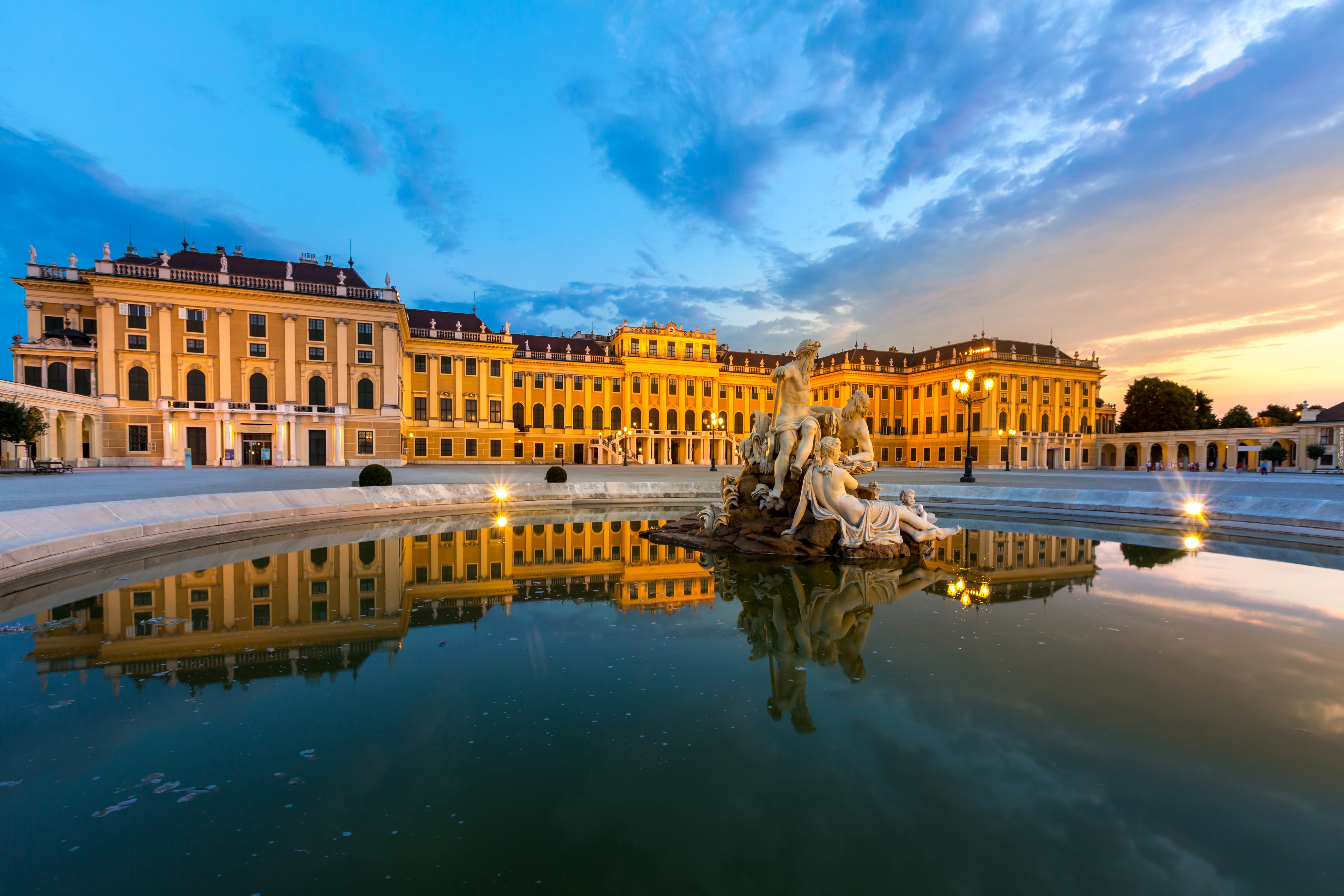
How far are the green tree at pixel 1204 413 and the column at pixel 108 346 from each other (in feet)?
364

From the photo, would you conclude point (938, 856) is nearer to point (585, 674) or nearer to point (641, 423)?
point (585, 674)

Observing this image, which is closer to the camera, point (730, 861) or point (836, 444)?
point (730, 861)

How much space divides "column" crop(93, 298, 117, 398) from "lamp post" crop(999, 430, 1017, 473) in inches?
2738

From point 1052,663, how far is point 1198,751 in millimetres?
1472

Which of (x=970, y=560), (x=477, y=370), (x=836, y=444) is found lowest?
(x=970, y=560)

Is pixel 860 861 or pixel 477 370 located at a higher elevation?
pixel 477 370

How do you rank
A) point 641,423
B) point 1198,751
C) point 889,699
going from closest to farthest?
point 1198,751 < point 889,699 < point 641,423

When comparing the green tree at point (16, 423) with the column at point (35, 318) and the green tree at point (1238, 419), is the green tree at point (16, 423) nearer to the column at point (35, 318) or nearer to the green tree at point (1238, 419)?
the column at point (35, 318)

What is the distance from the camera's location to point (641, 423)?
6512 cm

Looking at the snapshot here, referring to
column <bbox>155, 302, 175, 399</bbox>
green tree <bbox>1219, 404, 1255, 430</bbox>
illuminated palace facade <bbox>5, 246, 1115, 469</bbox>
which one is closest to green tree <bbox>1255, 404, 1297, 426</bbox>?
green tree <bbox>1219, 404, 1255, 430</bbox>

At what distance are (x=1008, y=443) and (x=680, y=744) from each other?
65.6 meters

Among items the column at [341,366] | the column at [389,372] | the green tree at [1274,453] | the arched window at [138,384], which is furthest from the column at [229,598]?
the green tree at [1274,453]

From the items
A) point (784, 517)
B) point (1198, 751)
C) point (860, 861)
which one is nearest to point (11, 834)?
point (860, 861)

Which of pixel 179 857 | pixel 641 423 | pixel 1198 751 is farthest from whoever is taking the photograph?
pixel 641 423
